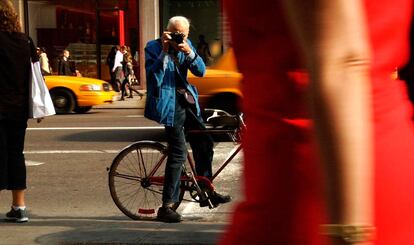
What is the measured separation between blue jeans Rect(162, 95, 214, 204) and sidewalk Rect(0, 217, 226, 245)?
0.32 m

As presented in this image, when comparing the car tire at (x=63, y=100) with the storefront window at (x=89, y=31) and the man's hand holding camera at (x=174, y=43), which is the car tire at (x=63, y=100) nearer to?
the storefront window at (x=89, y=31)

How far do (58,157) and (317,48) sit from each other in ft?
31.6

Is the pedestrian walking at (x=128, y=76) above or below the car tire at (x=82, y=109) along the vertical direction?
above

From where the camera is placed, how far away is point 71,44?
2558 centimetres

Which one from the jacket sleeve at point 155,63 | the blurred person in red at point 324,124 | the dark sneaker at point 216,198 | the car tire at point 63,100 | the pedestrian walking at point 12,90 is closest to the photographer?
the blurred person in red at point 324,124

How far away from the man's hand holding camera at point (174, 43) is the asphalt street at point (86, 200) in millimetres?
1088

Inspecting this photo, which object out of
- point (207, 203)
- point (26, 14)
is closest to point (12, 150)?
point (207, 203)

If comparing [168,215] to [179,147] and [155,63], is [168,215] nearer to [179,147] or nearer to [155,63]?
[179,147]

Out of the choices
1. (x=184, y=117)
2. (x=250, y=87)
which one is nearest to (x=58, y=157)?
(x=184, y=117)

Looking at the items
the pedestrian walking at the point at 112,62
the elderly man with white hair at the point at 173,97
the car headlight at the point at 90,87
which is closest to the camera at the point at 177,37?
the elderly man with white hair at the point at 173,97

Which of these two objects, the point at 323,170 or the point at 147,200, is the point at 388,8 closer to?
the point at 323,170

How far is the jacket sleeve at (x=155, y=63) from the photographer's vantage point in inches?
239

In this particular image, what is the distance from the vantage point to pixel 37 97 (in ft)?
19.9

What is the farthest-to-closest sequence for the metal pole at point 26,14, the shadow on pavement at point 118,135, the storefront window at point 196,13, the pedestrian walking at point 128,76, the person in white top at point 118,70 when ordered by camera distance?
the metal pole at point 26,14, the storefront window at point 196,13, the person in white top at point 118,70, the pedestrian walking at point 128,76, the shadow on pavement at point 118,135
